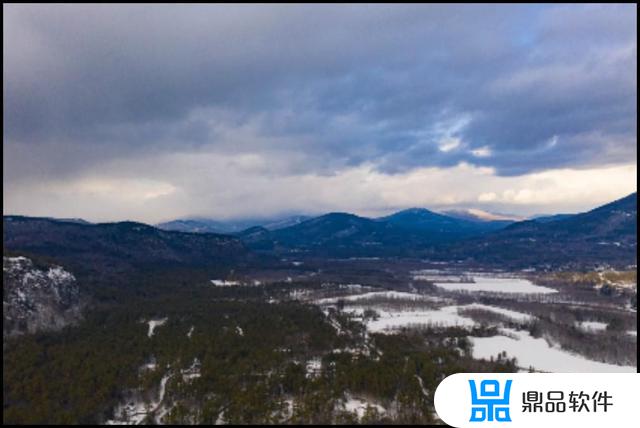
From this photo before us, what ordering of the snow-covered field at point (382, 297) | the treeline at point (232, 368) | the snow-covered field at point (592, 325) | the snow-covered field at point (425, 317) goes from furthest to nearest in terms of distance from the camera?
1. the snow-covered field at point (382, 297)
2. the snow-covered field at point (425, 317)
3. the snow-covered field at point (592, 325)
4. the treeline at point (232, 368)

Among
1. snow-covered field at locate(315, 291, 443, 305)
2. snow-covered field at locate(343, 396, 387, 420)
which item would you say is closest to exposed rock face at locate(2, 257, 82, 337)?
snow-covered field at locate(343, 396, 387, 420)

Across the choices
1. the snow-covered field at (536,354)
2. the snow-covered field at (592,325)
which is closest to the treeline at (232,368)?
the snow-covered field at (536,354)

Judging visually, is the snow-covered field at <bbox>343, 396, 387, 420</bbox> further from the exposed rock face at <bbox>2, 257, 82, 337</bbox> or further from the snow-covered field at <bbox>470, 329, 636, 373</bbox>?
the exposed rock face at <bbox>2, 257, 82, 337</bbox>

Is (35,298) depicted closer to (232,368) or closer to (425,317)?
(232,368)

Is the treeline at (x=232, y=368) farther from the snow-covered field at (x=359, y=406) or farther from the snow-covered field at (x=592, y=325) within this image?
the snow-covered field at (x=592, y=325)

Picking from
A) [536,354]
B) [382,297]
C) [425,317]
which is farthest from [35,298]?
[536,354]
